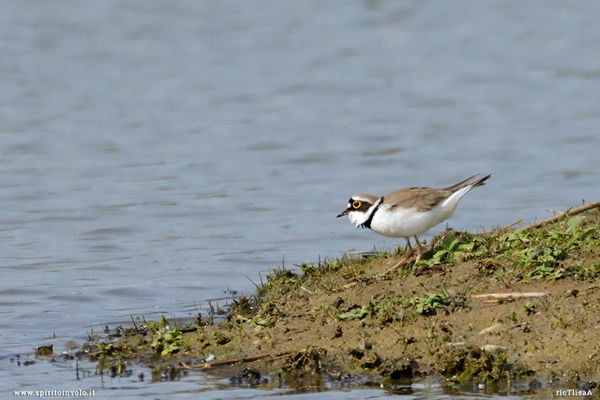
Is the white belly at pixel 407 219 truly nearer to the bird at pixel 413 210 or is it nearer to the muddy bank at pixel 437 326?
the bird at pixel 413 210

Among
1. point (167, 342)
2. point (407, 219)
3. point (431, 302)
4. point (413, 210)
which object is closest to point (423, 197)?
point (413, 210)

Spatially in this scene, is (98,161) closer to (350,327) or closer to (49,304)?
(49,304)

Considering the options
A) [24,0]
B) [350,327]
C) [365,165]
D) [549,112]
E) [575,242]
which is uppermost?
[24,0]

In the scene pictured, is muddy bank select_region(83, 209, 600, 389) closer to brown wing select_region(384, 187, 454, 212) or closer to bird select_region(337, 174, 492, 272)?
bird select_region(337, 174, 492, 272)

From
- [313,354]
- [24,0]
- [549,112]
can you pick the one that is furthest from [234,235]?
[24,0]

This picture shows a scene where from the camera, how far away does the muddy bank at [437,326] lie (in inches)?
297

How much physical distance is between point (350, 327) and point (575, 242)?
→ 2.52 m

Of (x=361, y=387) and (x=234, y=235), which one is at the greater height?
(x=234, y=235)

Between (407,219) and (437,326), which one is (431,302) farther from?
(407,219)

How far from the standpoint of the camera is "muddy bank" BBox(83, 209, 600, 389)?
7.54 m

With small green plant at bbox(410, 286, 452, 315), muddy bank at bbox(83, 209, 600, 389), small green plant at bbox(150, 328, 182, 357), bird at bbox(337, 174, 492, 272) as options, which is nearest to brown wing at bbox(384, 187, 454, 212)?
bird at bbox(337, 174, 492, 272)

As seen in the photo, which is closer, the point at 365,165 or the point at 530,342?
the point at 530,342

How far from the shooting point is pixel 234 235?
51.6ft

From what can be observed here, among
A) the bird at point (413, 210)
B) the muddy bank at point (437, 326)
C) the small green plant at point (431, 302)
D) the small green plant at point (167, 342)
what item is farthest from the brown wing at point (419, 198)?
the small green plant at point (167, 342)
